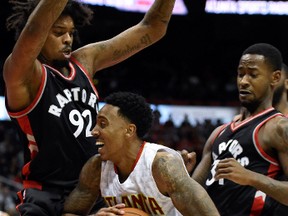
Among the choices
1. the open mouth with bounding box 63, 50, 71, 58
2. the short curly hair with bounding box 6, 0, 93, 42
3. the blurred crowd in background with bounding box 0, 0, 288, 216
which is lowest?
the blurred crowd in background with bounding box 0, 0, 288, 216

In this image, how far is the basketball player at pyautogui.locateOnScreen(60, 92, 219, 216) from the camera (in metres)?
3.00

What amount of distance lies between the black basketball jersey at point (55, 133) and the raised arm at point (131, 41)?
0.45 meters

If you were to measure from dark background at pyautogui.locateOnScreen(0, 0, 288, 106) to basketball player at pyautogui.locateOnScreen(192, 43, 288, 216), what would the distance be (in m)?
9.05

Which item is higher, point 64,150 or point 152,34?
point 152,34

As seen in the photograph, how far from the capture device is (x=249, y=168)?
3.52 metres

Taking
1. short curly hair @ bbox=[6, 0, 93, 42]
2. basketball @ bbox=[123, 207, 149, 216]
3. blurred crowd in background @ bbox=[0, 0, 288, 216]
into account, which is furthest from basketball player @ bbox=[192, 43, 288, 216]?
blurred crowd in background @ bbox=[0, 0, 288, 216]

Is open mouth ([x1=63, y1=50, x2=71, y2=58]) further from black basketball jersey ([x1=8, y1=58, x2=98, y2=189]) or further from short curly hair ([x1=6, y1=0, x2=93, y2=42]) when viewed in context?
short curly hair ([x1=6, y1=0, x2=93, y2=42])

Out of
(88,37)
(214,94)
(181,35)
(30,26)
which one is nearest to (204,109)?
(214,94)

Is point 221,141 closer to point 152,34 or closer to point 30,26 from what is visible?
point 152,34

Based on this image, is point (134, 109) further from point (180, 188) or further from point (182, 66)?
point (182, 66)

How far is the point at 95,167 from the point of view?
326cm

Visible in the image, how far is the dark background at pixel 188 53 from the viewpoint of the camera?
1354 cm

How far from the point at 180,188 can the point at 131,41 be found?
Result: 1.31 metres

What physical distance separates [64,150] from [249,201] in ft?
3.57
